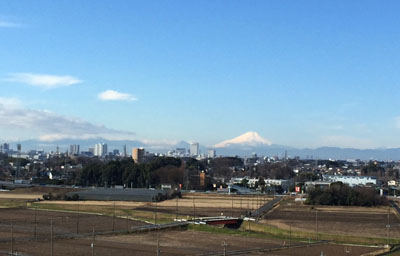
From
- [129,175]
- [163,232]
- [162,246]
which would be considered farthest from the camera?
[129,175]

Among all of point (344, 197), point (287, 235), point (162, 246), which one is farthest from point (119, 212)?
point (344, 197)

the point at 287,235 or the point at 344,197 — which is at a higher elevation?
the point at 344,197

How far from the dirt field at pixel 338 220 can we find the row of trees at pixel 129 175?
32.4m

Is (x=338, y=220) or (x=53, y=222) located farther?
(x=338, y=220)

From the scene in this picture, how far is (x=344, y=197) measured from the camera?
5738cm

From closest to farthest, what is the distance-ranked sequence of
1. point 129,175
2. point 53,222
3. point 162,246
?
point 162,246, point 53,222, point 129,175

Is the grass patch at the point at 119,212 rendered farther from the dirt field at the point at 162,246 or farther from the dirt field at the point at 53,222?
the dirt field at the point at 162,246

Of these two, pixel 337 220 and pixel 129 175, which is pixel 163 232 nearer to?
pixel 337 220

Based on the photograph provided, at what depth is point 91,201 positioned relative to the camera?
195 ft

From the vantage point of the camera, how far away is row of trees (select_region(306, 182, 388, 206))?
56875 mm

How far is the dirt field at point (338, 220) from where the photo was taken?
35906 mm

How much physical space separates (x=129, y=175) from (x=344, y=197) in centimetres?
3571

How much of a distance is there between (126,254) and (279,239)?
1025 cm

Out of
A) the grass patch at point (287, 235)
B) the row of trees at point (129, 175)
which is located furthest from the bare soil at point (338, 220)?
the row of trees at point (129, 175)
